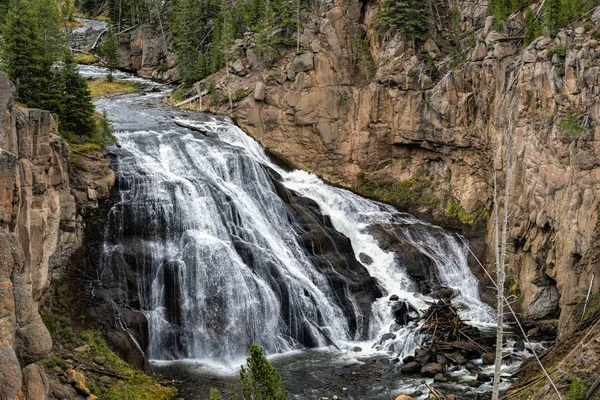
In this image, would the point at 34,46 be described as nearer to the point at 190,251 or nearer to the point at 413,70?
the point at 190,251

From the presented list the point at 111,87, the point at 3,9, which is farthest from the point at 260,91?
the point at 3,9

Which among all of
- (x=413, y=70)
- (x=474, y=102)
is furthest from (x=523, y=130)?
(x=413, y=70)

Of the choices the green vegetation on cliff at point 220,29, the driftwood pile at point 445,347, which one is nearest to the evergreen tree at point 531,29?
the driftwood pile at point 445,347

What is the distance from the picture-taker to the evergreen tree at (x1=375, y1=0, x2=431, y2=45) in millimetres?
44344

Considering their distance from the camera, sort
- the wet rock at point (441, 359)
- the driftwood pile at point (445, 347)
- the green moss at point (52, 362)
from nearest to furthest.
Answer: the green moss at point (52, 362)
the driftwood pile at point (445, 347)
the wet rock at point (441, 359)

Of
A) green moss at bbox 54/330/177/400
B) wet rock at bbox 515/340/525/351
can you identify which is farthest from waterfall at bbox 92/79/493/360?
wet rock at bbox 515/340/525/351

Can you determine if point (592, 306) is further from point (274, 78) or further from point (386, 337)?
point (274, 78)

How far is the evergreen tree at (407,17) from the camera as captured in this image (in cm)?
4434

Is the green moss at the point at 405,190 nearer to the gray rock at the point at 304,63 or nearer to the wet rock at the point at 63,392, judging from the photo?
the gray rock at the point at 304,63

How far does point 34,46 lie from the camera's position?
3350cm

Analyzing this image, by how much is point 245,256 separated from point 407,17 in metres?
24.5

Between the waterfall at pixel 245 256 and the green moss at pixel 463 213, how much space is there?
252 centimetres

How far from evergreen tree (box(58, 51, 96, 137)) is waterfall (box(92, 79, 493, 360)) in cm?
317

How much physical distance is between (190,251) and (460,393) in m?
14.7
